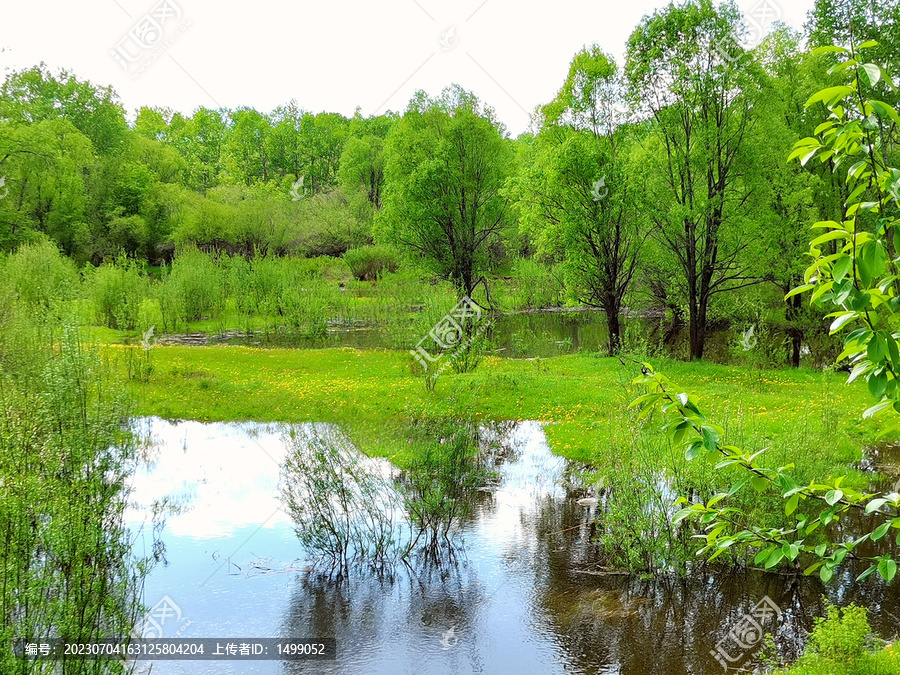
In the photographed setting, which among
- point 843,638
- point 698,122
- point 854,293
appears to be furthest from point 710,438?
point 698,122

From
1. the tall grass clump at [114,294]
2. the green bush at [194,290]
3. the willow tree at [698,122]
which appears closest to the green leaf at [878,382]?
the willow tree at [698,122]

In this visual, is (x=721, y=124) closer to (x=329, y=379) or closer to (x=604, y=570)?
(x=329, y=379)

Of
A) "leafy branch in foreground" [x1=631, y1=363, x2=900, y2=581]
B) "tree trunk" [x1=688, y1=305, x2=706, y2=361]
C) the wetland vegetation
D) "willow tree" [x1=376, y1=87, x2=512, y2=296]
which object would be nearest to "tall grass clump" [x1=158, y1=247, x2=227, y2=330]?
the wetland vegetation

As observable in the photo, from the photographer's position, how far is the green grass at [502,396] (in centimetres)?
1285

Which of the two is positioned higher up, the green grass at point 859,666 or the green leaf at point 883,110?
the green leaf at point 883,110

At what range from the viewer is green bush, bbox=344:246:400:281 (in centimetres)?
5356

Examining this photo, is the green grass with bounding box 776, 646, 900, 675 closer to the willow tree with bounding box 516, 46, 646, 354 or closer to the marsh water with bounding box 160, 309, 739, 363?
the willow tree with bounding box 516, 46, 646, 354

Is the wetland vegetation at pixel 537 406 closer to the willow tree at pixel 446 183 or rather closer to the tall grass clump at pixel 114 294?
the willow tree at pixel 446 183

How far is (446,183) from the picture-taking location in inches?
1359

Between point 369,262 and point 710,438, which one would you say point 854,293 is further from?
point 369,262

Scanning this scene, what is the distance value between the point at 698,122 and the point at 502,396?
12.2 m

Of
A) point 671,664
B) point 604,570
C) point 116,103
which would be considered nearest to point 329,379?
point 604,570

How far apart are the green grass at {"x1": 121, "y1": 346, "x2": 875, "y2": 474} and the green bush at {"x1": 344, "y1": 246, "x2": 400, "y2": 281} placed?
99.8 ft

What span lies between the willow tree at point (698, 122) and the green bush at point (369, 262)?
33.2m
